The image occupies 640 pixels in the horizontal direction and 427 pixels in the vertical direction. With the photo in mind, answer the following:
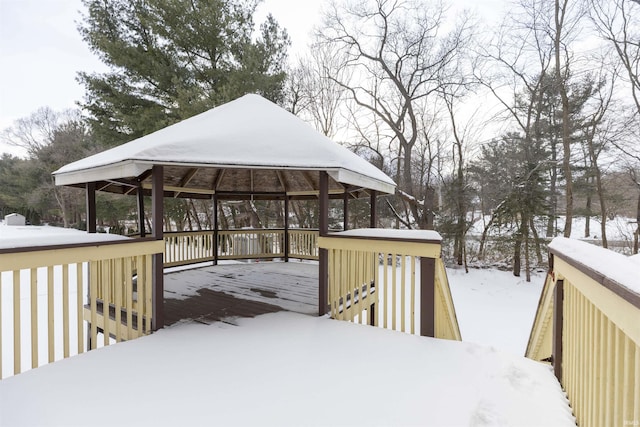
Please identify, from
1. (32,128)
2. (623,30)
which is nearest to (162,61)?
(623,30)

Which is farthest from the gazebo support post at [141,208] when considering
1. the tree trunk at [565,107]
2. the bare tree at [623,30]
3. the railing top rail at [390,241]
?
the bare tree at [623,30]

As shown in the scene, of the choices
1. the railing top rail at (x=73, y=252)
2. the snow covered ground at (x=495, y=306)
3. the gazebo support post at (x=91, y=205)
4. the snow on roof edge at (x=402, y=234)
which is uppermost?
the gazebo support post at (x=91, y=205)

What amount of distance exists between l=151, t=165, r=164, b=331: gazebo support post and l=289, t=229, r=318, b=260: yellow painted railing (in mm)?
5274

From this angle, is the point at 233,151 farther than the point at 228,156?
Yes

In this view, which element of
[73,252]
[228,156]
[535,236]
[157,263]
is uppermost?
[228,156]

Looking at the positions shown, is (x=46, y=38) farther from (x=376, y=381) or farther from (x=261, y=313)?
(x=376, y=381)

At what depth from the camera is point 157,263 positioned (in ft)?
12.3

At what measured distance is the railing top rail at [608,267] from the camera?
130 cm

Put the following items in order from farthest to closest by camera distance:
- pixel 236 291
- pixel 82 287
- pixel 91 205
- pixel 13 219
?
pixel 13 219, pixel 236 291, pixel 91 205, pixel 82 287

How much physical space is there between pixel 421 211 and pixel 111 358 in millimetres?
15335

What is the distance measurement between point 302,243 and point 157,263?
545 centimetres

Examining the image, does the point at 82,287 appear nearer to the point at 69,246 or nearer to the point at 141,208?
the point at 69,246

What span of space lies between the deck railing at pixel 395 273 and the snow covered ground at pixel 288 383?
0.99 feet

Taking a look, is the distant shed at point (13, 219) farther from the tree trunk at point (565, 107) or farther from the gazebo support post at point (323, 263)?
the tree trunk at point (565, 107)
